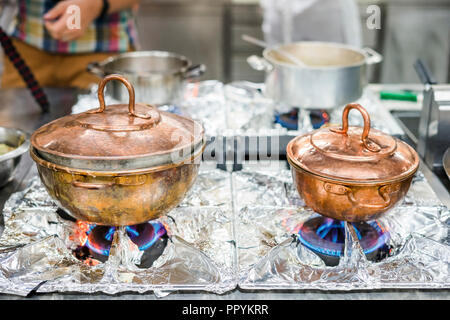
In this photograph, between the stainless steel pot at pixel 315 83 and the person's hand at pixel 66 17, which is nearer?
the stainless steel pot at pixel 315 83

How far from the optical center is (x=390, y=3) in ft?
13.2

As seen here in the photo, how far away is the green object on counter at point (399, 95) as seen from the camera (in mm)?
1982

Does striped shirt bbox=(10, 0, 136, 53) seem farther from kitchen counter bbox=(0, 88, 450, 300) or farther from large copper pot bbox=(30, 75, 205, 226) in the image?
large copper pot bbox=(30, 75, 205, 226)

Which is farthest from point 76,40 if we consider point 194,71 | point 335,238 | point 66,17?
point 335,238

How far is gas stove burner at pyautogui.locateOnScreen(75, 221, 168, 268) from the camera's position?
1.15 metres

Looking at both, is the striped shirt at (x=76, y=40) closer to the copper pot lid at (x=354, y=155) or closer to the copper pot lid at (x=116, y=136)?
the copper pot lid at (x=116, y=136)

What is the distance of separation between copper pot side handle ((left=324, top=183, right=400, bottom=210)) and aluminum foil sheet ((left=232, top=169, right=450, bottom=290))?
73 mm

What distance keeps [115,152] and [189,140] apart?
0.17 meters

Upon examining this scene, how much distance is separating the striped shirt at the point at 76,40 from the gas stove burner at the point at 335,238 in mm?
1409

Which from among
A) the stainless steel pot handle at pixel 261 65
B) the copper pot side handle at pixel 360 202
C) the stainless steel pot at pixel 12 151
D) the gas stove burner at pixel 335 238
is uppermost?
the stainless steel pot handle at pixel 261 65

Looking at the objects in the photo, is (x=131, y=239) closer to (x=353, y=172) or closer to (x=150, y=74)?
(x=353, y=172)

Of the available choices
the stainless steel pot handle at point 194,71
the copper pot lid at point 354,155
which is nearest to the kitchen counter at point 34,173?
the copper pot lid at point 354,155

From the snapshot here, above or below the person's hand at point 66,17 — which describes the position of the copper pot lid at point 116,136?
below

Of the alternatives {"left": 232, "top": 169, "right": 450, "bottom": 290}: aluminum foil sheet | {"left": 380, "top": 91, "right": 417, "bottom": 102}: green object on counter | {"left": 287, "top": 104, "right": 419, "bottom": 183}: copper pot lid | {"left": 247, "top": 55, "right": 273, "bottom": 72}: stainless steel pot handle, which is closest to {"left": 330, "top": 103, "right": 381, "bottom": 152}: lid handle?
{"left": 287, "top": 104, "right": 419, "bottom": 183}: copper pot lid
